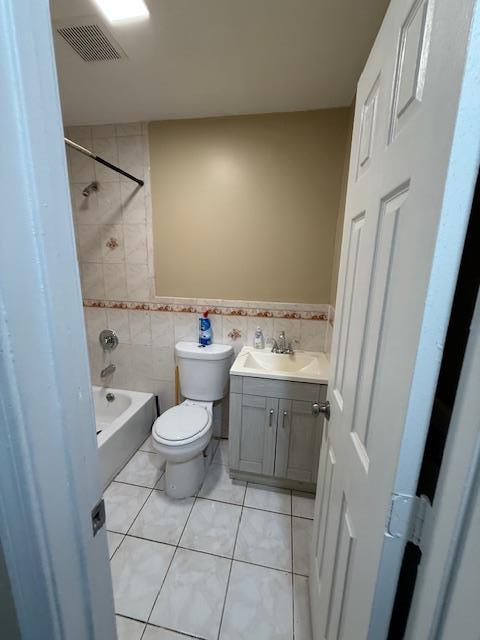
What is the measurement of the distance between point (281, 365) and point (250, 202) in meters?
1.11

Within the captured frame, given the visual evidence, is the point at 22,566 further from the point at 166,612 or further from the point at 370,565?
the point at 166,612

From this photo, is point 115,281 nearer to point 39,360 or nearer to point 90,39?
point 90,39

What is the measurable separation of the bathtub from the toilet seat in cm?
39

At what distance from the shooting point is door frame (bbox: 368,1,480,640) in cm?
33

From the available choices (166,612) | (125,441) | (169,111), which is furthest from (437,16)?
(125,441)

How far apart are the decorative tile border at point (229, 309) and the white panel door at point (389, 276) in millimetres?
1037

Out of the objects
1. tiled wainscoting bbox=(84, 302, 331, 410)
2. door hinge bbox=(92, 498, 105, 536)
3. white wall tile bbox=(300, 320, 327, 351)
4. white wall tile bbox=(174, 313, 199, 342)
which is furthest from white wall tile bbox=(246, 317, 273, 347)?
door hinge bbox=(92, 498, 105, 536)

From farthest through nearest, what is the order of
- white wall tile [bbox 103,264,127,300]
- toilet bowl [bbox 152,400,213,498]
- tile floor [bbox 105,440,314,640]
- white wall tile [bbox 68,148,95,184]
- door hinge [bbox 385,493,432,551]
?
1. white wall tile [bbox 103,264,127,300]
2. white wall tile [bbox 68,148,95,184]
3. toilet bowl [bbox 152,400,213,498]
4. tile floor [bbox 105,440,314,640]
5. door hinge [bbox 385,493,432,551]

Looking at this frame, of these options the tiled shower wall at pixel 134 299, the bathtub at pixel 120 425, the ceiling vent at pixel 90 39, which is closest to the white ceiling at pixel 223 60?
the ceiling vent at pixel 90 39

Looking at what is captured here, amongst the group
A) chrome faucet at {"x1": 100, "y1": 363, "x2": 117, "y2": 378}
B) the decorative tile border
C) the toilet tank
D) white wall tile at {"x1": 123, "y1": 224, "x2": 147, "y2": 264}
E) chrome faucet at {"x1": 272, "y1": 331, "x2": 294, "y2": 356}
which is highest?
white wall tile at {"x1": 123, "y1": 224, "x2": 147, "y2": 264}

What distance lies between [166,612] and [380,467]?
1.26m

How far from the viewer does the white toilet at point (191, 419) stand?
1.57 m

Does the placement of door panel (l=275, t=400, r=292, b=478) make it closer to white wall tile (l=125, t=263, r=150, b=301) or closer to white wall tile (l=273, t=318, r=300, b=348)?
white wall tile (l=273, t=318, r=300, b=348)

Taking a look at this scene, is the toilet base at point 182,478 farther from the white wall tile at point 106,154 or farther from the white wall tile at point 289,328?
the white wall tile at point 106,154
